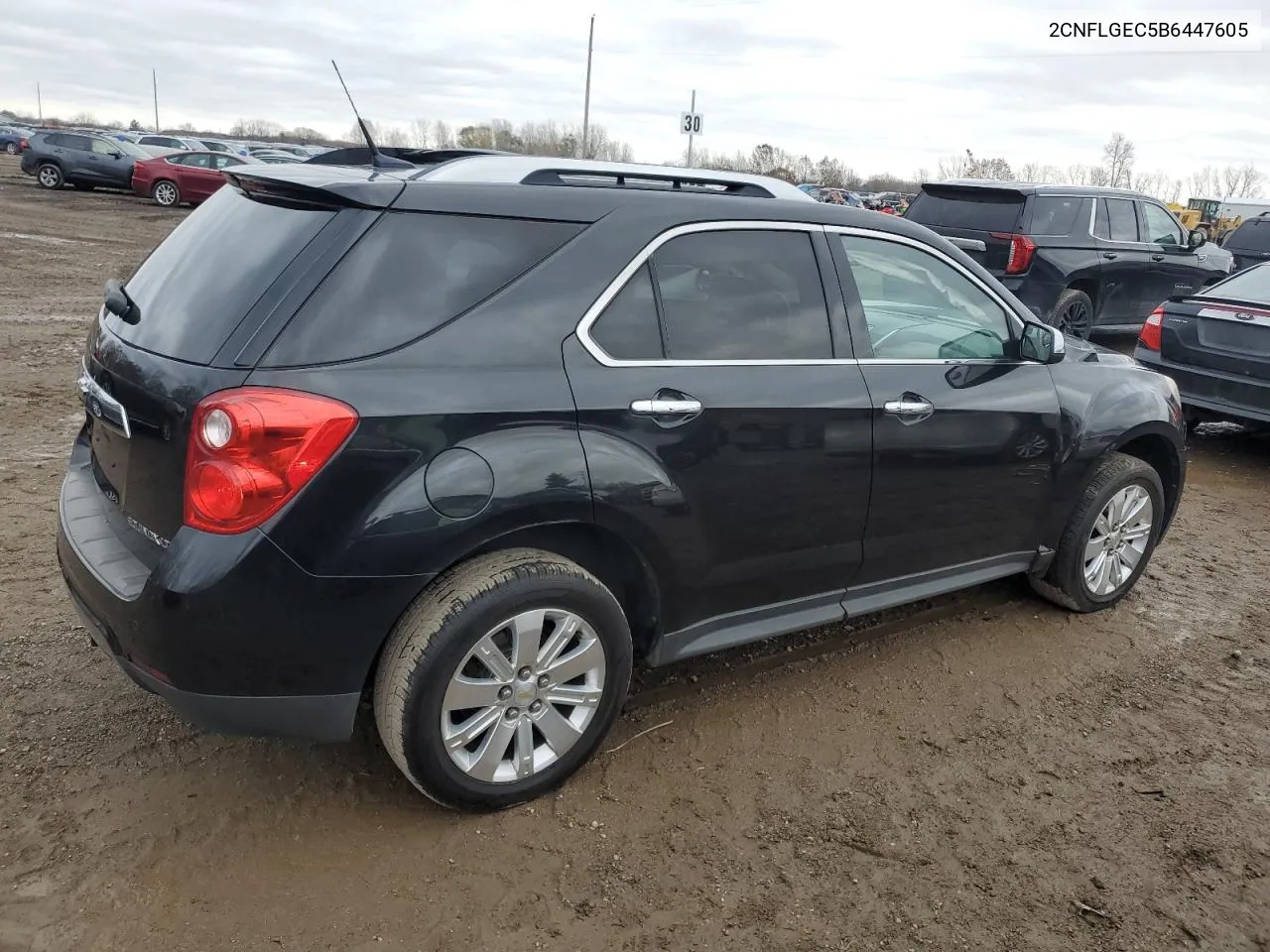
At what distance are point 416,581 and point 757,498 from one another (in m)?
1.13

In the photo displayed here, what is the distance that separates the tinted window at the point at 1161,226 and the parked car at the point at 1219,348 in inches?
164

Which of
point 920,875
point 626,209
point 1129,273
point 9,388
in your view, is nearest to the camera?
point 920,875

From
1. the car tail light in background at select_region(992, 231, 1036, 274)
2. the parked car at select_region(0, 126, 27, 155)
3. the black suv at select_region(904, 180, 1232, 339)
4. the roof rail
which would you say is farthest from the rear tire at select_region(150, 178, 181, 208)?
the parked car at select_region(0, 126, 27, 155)

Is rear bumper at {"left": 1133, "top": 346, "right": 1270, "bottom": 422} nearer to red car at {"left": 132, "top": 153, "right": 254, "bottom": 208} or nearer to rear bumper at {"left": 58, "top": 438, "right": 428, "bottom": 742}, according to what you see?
rear bumper at {"left": 58, "top": 438, "right": 428, "bottom": 742}

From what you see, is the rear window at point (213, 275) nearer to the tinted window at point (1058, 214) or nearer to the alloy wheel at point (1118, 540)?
the alloy wheel at point (1118, 540)

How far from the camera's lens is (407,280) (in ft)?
8.66

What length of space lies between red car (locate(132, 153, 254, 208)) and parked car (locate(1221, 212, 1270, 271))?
2140 cm

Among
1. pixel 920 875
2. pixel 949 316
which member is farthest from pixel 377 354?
pixel 949 316

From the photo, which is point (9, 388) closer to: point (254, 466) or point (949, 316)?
point (254, 466)

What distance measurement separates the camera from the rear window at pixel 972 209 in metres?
10.3

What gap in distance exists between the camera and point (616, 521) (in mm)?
2850

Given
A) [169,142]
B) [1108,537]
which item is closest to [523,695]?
[1108,537]

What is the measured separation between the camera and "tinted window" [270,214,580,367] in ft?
8.27

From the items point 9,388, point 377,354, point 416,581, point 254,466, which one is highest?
point 377,354
